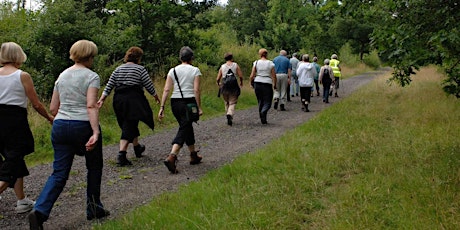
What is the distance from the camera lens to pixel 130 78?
6898 mm

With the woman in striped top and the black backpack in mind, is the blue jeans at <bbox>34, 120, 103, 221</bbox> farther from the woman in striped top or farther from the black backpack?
the black backpack

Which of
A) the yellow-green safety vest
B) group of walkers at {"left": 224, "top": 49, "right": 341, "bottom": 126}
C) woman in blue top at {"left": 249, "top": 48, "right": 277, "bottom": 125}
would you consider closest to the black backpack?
group of walkers at {"left": 224, "top": 49, "right": 341, "bottom": 126}

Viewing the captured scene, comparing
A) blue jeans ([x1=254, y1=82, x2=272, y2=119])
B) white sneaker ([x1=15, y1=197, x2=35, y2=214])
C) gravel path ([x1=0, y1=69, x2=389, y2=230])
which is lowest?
gravel path ([x1=0, y1=69, x2=389, y2=230])

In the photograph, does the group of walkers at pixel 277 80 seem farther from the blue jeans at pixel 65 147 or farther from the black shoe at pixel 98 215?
the blue jeans at pixel 65 147

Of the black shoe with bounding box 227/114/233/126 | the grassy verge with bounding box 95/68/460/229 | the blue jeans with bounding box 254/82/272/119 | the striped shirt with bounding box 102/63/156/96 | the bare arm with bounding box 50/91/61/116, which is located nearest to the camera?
the grassy verge with bounding box 95/68/460/229

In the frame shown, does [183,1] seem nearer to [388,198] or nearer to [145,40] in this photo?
[145,40]

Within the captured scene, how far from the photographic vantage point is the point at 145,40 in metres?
15.8

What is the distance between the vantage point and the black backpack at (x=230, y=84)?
11047 mm

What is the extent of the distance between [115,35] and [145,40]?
1.69 metres

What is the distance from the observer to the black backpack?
1105cm

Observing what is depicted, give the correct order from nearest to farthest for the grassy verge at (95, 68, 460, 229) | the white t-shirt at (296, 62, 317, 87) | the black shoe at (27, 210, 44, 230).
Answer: the grassy verge at (95, 68, 460, 229)
the black shoe at (27, 210, 44, 230)
the white t-shirt at (296, 62, 317, 87)

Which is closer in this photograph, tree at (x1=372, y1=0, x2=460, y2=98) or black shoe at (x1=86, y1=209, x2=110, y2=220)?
black shoe at (x1=86, y1=209, x2=110, y2=220)

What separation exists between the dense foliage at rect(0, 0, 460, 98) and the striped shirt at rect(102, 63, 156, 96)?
10.3ft

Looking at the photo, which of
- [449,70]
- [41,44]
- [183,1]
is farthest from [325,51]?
[449,70]
